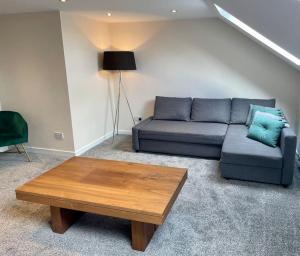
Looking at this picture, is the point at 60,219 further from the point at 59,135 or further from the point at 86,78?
the point at 86,78

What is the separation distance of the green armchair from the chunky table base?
1.85 meters

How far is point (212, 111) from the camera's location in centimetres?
442

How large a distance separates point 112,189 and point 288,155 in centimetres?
190

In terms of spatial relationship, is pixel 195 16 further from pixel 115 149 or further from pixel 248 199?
pixel 248 199

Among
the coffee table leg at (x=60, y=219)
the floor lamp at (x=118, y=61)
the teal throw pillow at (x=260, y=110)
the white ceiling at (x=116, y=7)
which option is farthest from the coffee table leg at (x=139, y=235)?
the floor lamp at (x=118, y=61)

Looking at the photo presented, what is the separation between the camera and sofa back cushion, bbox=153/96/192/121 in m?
4.55

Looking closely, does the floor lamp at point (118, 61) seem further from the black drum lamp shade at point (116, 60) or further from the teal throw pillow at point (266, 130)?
the teal throw pillow at point (266, 130)

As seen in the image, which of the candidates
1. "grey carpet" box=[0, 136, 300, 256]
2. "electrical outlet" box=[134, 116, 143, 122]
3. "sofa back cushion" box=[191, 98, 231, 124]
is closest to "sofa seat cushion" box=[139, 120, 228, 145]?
"sofa back cushion" box=[191, 98, 231, 124]

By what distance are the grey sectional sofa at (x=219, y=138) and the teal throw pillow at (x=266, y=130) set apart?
0.29ft

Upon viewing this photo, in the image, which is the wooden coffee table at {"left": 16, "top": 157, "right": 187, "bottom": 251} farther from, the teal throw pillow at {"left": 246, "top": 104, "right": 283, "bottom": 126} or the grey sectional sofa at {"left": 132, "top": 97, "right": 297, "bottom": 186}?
the teal throw pillow at {"left": 246, "top": 104, "right": 283, "bottom": 126}

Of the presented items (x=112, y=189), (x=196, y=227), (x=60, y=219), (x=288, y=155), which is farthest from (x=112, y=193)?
(x=288, y=155)

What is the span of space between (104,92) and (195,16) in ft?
6.42

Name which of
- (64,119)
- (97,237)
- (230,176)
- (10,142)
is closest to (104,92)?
(64,119)

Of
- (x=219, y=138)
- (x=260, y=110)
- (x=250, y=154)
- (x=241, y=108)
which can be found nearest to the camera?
(x=250, y=154)
